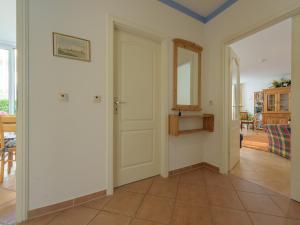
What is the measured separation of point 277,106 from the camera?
5.86 metres

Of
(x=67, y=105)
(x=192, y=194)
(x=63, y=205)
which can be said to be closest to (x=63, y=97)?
(x=67, y=105)

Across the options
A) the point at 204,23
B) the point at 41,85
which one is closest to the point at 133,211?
the point at 41,85

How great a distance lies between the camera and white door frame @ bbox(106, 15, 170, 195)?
1.69 metres

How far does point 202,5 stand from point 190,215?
281cm

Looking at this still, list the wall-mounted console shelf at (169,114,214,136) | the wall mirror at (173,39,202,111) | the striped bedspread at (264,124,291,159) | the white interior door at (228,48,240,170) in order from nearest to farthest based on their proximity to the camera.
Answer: the wall-mounted console shelf at (169,114,214,136), the wall mirror at (173,39,202,111), the white interior door at (228,48,240,170), the striped bedspread at (264,124,291,159)

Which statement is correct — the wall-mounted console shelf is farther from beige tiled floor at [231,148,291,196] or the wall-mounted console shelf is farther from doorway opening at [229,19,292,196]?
beige tiled floor at [231,148,291,196]

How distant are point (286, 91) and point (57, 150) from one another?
7463 mm

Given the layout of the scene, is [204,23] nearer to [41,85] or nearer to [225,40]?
[225,40]

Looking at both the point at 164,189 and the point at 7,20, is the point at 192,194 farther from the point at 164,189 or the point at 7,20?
the point at 7,20

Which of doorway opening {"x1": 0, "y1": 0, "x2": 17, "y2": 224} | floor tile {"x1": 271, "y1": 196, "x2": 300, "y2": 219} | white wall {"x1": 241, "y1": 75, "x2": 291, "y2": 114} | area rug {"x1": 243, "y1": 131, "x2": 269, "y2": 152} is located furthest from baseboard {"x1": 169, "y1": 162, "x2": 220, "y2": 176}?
white wall {"x1": 241, "y1": 75, "x2": 291, "y2": 114}

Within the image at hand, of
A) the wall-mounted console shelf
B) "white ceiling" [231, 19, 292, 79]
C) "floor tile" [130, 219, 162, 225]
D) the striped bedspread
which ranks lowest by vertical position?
"floor tile" [130, 219, 162, 225]

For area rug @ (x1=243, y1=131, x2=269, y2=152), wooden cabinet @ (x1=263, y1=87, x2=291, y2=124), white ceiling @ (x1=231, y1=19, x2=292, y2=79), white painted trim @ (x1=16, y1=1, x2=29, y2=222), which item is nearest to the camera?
white painted trim @ (x1=16, y1=1, x2=29, y2=222)

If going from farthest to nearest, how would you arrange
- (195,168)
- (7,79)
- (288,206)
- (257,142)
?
(257,142)
(7,79)
(195,168)
(288,206)

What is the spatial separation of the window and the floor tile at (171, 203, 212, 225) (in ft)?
14.6
